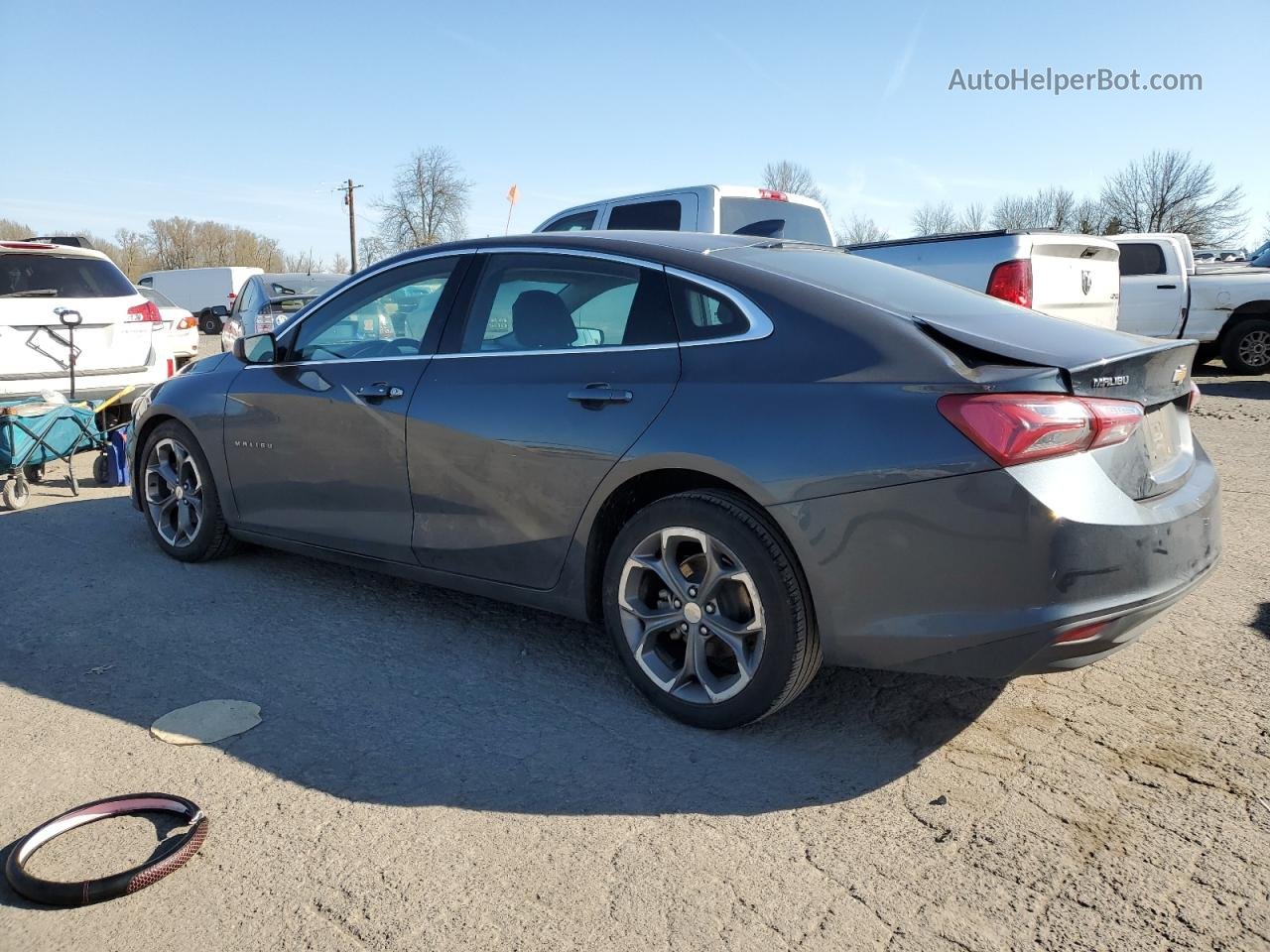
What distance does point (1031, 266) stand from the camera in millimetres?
7461

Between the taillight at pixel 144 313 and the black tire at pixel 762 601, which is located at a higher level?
the taillight at pixel 144 313

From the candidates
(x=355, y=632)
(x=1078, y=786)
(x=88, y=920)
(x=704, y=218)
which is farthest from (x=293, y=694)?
(x=704, y=218)

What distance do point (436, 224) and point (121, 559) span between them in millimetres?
59735

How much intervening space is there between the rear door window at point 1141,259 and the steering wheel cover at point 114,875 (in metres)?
14.4

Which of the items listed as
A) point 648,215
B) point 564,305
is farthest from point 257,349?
point 648,215

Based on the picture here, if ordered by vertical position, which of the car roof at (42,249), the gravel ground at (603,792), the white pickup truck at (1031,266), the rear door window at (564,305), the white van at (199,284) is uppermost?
the white van at (199,284)

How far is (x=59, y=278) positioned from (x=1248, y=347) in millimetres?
14665

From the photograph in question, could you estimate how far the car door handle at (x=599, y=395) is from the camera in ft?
11.1

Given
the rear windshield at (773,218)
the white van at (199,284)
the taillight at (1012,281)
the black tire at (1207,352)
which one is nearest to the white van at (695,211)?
the rear windshield at (773,218)

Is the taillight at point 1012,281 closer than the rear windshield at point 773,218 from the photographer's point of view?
Yes

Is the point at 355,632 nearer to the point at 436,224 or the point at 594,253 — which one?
the point at 594,253

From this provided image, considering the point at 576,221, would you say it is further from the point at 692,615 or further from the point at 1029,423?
the point at 1029,423

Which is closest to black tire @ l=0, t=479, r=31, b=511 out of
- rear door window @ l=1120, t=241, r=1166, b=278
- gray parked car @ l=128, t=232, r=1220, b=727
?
gray parked car @ l=128, t=232, r=1220, b=727

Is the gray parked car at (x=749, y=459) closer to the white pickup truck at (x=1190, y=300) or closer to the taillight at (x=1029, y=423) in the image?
the taillight at (x=1029, y=423)
